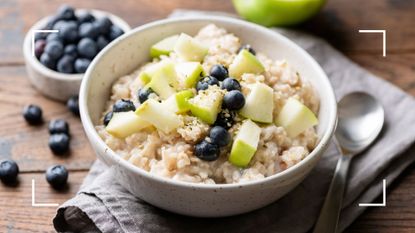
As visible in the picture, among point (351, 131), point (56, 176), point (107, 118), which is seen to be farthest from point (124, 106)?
point (351, 131)

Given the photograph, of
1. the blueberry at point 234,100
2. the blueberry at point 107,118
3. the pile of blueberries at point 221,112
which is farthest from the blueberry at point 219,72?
the blueberry at point 107,118

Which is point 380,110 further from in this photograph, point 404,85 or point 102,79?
point 102,79

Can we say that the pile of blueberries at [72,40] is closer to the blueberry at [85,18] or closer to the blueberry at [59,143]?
the blueberry at [85,18]

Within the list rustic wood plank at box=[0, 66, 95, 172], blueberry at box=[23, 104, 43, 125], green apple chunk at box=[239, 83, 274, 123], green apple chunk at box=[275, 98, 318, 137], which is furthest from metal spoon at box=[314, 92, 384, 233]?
blueberry at box=[23, 104, 43, 125]

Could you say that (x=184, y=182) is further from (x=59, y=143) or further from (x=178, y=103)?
(x=59, y=143)

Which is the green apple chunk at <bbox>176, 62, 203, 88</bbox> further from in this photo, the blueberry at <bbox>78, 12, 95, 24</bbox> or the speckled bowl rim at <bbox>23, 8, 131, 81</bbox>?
the blueberry at <bbox>78, 12, 95, 24</bbox>

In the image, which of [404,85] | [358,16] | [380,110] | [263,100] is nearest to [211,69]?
[263,100]
